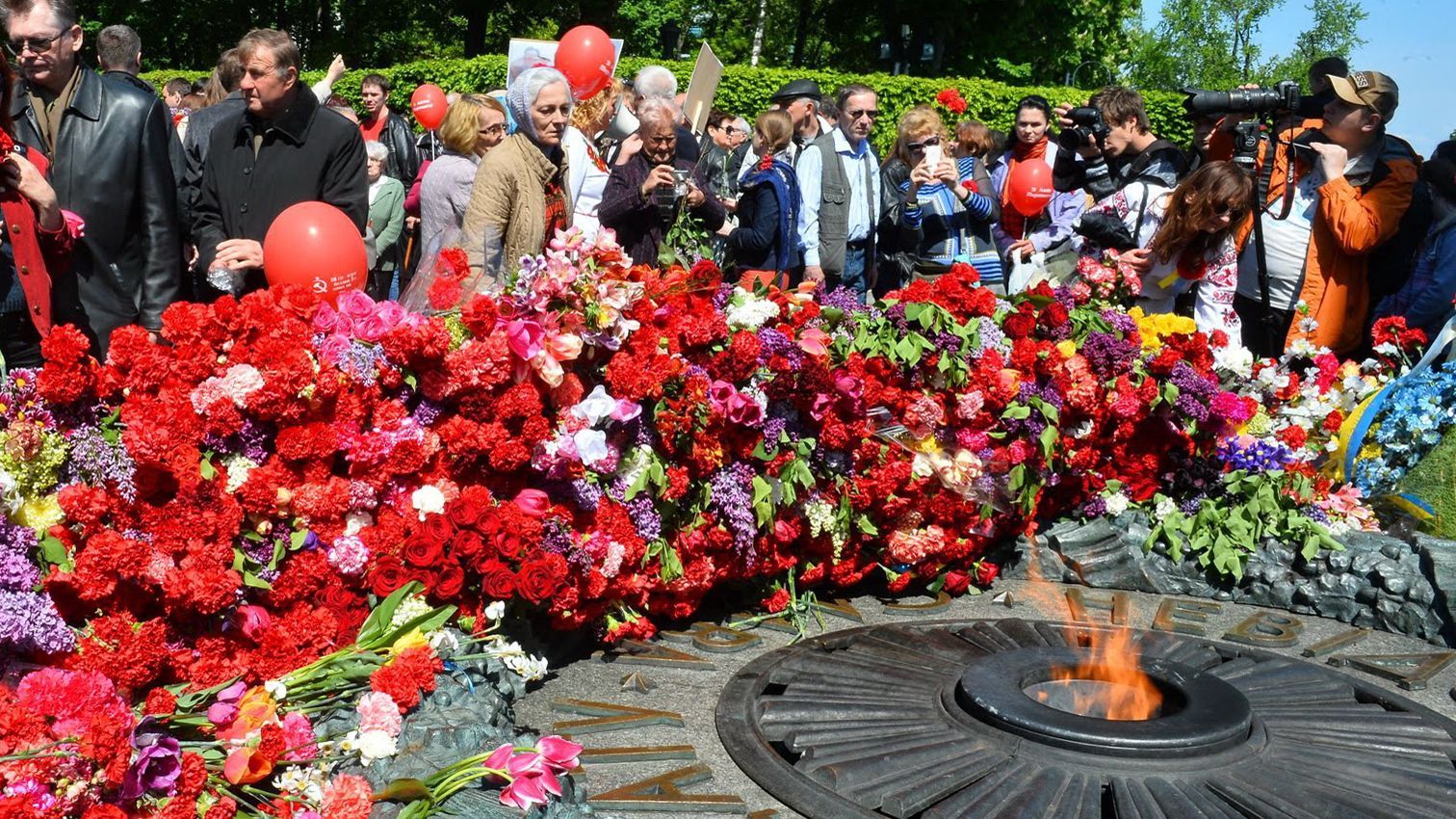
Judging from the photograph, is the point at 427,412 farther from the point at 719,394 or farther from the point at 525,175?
the point at 525,175

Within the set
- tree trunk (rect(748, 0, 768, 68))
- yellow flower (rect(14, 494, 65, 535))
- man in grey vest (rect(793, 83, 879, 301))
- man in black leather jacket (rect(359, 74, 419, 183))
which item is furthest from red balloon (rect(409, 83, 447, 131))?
tree trunk (rect(748, 0, 768, 68))

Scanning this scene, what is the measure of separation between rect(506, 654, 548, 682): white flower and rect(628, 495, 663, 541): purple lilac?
22.7 inches

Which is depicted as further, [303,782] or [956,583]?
[956,583]

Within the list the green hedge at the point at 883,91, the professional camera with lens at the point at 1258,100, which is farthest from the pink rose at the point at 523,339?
the green hedge at the point at 883,91

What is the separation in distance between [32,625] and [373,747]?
756 mm

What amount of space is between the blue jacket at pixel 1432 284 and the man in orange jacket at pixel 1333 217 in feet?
0.57

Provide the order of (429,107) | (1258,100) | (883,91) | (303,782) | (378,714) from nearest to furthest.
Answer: (303,782)
(378,714)
(1258,100)
(429,107)
(883,91)

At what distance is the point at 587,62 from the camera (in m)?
6.80

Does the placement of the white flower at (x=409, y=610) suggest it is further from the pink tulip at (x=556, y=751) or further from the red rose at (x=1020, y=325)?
the red rose at (x=1020, y=325)

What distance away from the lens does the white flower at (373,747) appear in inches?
115

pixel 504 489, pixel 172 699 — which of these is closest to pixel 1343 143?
pixel 504 489

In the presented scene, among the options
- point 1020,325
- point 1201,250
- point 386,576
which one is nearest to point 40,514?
point 386,576

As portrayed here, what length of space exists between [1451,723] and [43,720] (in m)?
3.51

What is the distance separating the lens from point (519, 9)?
102 feet
